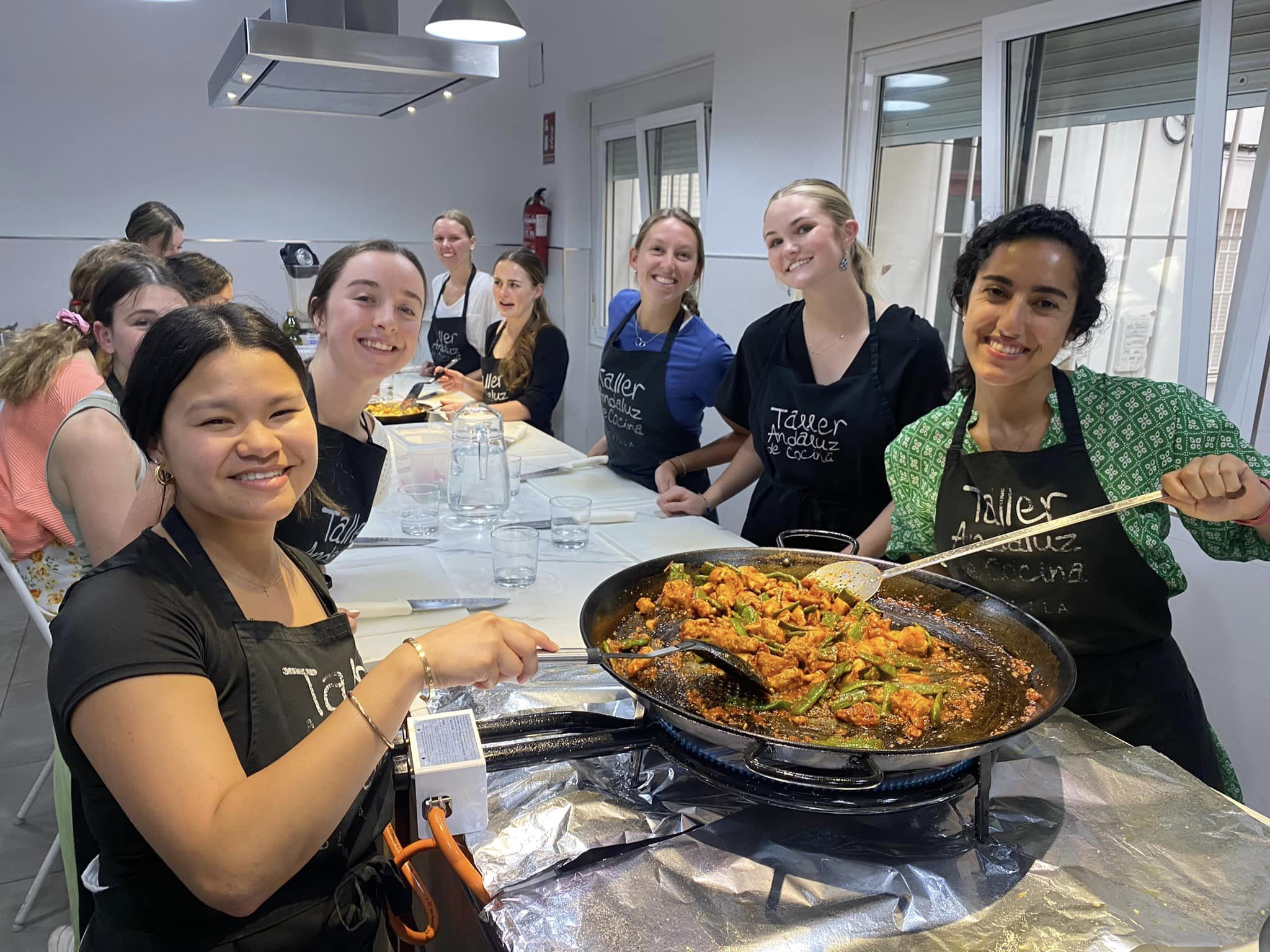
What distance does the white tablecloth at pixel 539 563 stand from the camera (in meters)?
1.86

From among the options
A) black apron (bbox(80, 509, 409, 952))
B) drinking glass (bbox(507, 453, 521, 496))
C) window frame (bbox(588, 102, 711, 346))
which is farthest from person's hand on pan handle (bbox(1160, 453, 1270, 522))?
window frame (bbox(588, 102, 711, 346))

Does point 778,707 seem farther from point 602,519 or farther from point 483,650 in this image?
point 602,519

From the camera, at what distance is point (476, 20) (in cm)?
322

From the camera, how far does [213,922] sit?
104cm

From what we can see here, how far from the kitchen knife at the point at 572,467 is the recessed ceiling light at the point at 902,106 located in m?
2.03

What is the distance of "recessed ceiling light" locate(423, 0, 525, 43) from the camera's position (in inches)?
127

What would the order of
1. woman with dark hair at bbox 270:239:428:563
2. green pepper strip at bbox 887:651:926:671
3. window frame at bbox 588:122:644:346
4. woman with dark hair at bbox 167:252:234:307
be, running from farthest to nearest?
window frame at bbox 588:122:644:346
woman with dark hair at bbox 167:252:234:307
woman with dark hair at bbox 270:239:428:563
green pepper strip at bbox 887:651:926:671

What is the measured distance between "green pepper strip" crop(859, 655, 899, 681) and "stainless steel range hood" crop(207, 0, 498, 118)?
2.40 metres

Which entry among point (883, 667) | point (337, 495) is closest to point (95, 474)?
point (337, 495)

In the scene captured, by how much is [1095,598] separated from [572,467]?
198 centimetres

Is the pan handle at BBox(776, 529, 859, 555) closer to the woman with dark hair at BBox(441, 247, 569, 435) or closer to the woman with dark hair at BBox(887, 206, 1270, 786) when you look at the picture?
the woman with dark hair at BBox(887, 206, 1270, 786)

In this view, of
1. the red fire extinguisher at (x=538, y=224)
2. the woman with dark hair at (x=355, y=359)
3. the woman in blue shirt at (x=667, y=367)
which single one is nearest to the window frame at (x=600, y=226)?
the red fire extinguisher at (x=538, y=224)

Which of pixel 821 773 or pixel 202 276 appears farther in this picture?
pixel 202 276

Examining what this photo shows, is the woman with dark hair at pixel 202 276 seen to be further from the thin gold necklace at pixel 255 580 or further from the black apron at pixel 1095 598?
the black apron at pixel 1095 598
